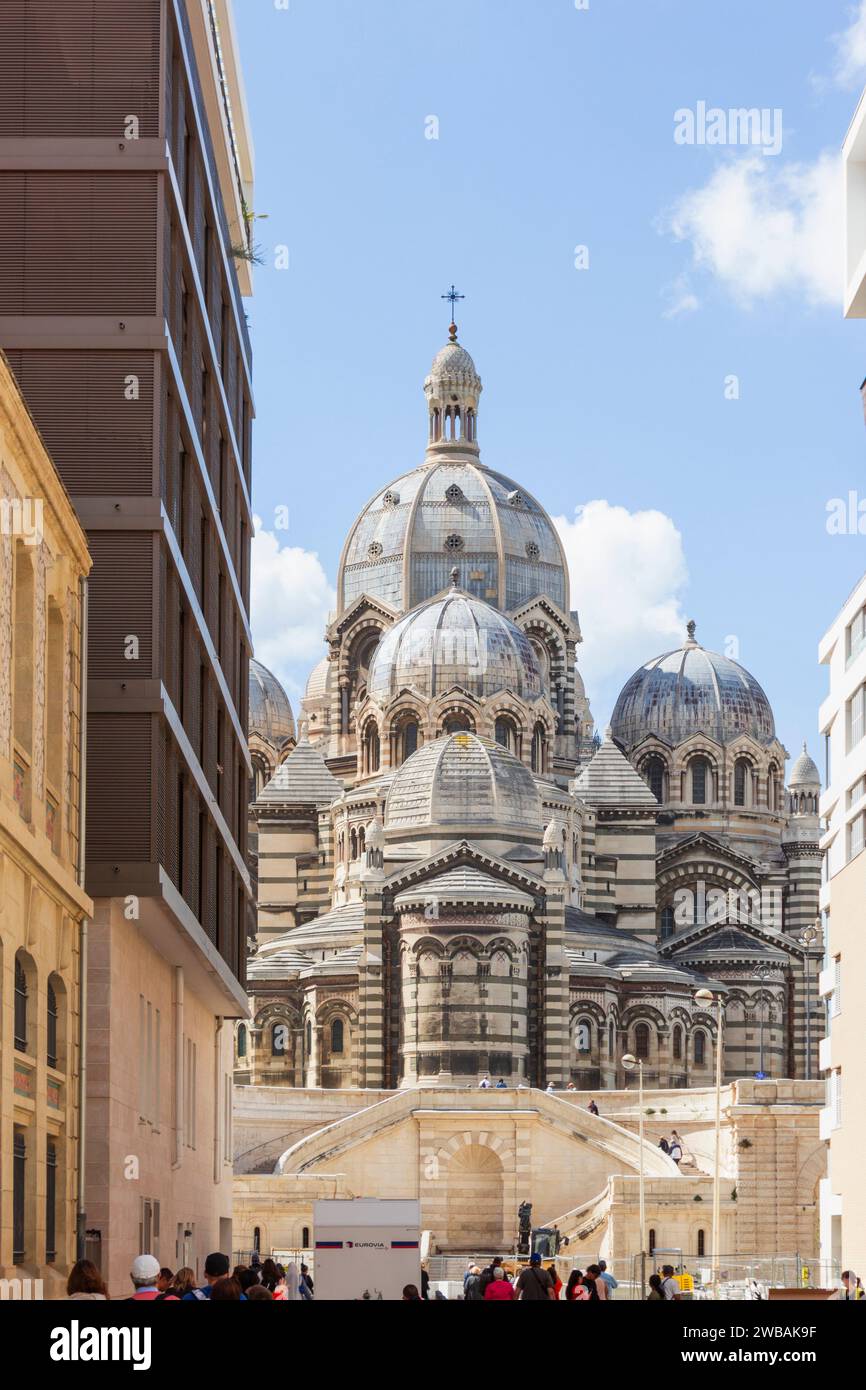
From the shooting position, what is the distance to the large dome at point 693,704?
104188 mm

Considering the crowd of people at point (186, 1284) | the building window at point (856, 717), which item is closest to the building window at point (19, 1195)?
the crowd of people at point (186, 1284)

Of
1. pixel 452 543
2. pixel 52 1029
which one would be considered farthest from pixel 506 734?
pixel 52 1029

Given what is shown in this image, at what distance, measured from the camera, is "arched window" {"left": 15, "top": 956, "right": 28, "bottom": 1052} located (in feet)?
81.6

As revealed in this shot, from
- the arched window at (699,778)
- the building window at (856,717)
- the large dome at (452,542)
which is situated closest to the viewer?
the building window at (856,717)

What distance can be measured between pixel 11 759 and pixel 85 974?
5.01m

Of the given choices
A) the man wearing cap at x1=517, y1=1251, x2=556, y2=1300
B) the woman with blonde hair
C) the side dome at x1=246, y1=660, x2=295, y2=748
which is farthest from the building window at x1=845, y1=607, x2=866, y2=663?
the side dome at x1=246, y1=660, x2=295, y2=748

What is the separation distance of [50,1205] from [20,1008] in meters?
2.83

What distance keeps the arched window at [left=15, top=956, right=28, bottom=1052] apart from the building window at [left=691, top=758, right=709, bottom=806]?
263ft

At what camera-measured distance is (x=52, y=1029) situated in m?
27.2

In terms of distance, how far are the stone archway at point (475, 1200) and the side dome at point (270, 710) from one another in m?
40.6

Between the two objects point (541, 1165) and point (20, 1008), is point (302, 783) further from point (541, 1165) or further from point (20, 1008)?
point (20, 1008)

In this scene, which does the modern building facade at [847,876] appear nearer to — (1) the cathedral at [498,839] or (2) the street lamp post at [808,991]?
(1) the cathedral at [498,839]

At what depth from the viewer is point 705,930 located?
9331 cm

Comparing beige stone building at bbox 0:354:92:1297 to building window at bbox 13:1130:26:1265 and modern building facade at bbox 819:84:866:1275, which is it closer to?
building window at bbox 13:1130:26:1265
